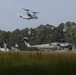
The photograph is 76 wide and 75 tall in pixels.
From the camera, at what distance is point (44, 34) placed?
95.8 meters

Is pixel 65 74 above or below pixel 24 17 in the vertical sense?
below

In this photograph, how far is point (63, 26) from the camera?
95062mm

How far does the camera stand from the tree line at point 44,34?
9094 cm

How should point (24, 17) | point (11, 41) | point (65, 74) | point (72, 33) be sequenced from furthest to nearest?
point (11, 41) < point (72, 33) < point (24, 17) < point (65, 74)

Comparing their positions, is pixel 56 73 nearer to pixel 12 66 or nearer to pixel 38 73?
pixel 38 73

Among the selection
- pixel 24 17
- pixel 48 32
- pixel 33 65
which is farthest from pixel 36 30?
pixel 33 65

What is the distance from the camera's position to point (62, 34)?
305 feet

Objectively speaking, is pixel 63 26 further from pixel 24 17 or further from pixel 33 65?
pixel 33 65

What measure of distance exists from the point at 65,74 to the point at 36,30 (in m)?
90.2

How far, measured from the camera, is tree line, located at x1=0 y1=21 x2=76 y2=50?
90938 mm

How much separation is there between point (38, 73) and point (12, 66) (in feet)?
3.80

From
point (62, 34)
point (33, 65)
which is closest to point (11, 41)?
point (62, 34)

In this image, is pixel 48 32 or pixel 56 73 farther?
pixel 48 32

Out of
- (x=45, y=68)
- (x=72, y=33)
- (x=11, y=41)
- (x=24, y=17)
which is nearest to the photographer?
(x=45, y=68)
